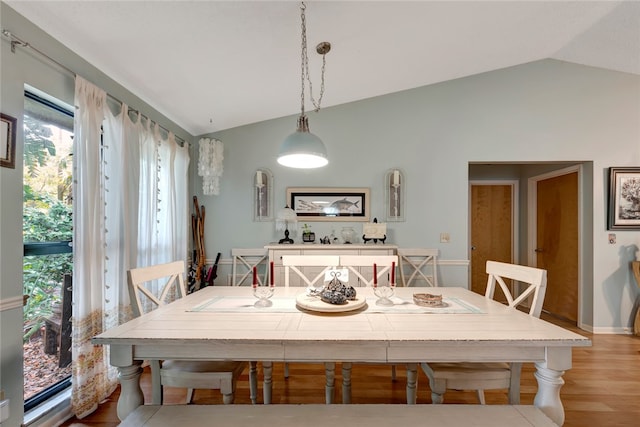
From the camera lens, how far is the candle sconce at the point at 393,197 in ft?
11.9

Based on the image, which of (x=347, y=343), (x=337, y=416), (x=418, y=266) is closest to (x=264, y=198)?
(x=418, y=266)

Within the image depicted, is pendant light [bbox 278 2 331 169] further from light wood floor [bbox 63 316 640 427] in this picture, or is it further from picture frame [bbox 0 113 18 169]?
light wood floor [bbox 63 316 640 427]

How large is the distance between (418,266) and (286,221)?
1677 mm

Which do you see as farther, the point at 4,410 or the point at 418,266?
Result: the point at 418,266

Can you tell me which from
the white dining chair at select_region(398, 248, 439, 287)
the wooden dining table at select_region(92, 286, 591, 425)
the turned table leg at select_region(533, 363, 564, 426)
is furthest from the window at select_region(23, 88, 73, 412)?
the white dining chair at select_region(398, 248, 439, 287)

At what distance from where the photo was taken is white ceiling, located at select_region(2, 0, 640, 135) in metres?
1.81

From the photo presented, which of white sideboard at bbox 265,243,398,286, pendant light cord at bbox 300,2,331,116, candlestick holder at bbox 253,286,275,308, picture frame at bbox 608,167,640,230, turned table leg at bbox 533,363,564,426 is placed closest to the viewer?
turned table leg at bbox 533,363,564,426

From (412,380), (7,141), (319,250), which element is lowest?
(412,380)

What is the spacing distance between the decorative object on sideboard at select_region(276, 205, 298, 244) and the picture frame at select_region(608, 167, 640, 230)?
142 inches

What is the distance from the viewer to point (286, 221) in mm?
3627

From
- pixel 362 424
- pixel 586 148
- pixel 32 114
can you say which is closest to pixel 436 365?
pixel 362 424

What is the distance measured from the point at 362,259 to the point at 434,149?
1995 mm

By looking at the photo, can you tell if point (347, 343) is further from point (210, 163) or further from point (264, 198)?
point (210, 163)

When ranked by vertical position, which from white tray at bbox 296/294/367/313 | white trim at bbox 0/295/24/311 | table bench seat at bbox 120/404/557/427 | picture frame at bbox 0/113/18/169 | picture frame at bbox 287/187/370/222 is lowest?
table bench seat at bbox 120/404/557/427
